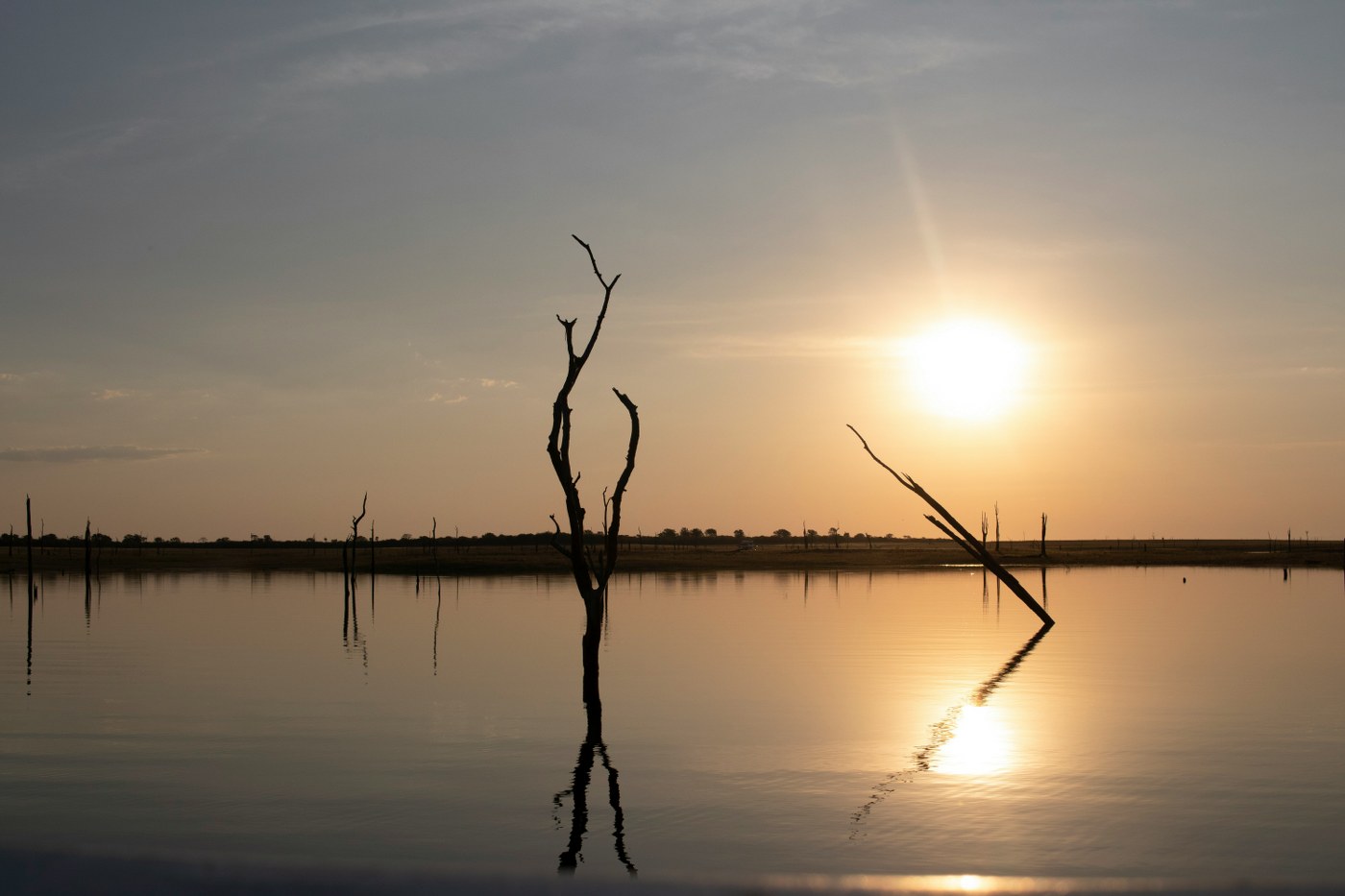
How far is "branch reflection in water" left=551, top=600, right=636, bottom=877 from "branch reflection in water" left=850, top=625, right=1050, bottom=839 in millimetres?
2343

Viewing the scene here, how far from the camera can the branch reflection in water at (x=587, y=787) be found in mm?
10595

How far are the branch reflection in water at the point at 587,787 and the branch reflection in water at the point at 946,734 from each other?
7.69ft

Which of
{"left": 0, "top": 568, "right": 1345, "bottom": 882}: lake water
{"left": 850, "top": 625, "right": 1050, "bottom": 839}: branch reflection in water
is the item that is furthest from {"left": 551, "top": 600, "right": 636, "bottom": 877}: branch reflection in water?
{"left": 850, "top": 625, "right": 1050, "bottom": 839}: branch reflection in water

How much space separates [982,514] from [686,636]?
342 feet

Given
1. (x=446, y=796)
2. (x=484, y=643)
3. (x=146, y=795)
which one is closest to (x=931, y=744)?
(x=446, y=796)

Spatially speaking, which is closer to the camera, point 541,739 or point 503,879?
point 503,879

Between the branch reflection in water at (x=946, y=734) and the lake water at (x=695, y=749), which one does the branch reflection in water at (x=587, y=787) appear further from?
the branch reflection in water at (x=946, y=734)

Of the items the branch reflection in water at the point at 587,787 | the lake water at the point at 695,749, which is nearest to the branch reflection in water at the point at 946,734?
the lake water at the point at 695,749

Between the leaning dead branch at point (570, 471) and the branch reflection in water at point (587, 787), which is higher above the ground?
the leaning dead branch at point (570, 471)

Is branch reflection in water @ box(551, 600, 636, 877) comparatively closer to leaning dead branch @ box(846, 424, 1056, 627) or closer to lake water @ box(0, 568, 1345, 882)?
lake water @ box(0, 568, 1345, 882)

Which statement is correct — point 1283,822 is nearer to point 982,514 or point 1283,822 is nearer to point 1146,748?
point 1146,748

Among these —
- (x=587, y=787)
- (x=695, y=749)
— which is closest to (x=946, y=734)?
(x=695, y=749)

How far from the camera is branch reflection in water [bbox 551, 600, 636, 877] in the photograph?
1059 centimetres

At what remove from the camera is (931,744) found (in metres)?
16.5
